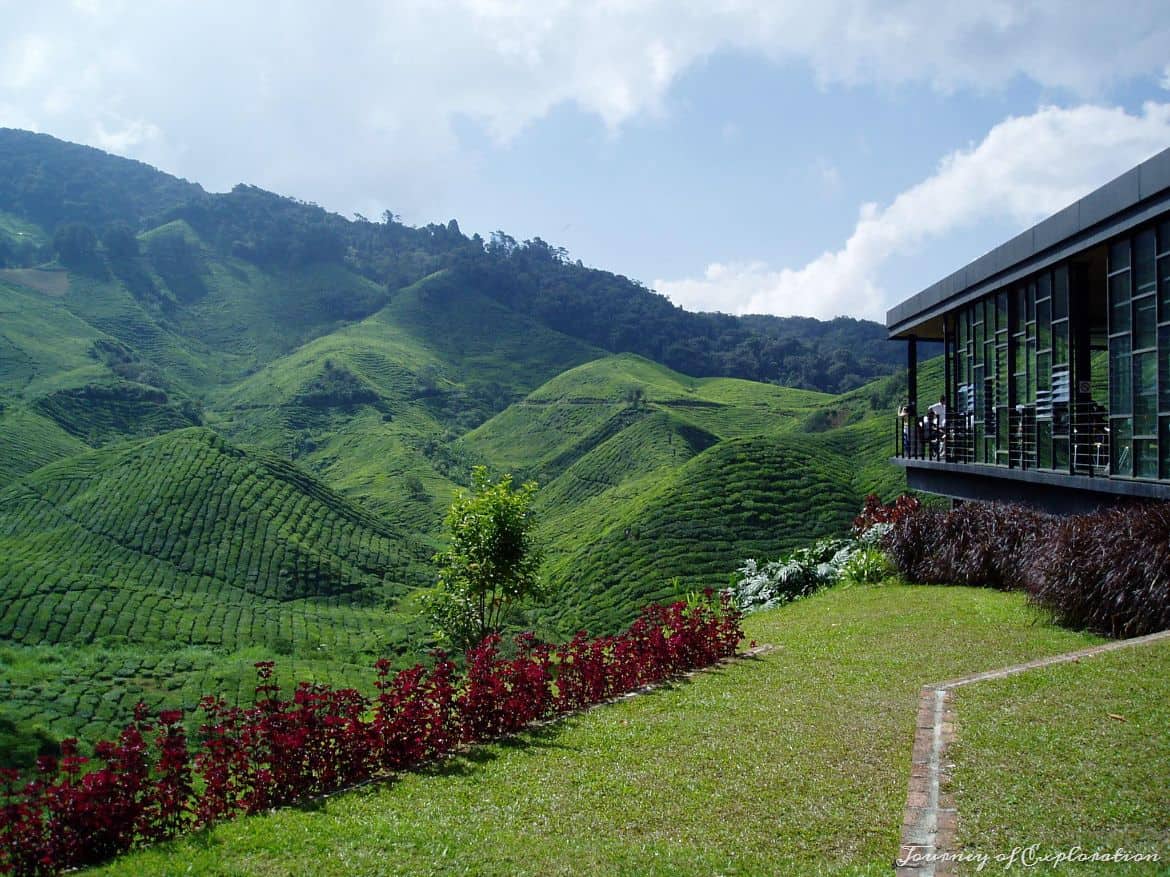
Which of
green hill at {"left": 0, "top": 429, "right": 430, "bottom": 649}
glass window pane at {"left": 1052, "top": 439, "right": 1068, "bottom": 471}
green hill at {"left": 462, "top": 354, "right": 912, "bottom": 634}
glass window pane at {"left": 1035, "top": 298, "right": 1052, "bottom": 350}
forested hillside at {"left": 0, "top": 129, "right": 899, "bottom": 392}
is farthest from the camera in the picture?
forested hillside at {"left": 0, "top": 129, "right": 899, "bottom": 392}

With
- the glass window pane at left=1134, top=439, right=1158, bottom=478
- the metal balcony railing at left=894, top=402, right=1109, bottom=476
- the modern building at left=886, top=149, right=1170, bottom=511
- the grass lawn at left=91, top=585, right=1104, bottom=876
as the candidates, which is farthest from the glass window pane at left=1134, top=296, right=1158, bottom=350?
the grass lawn at left=91, top=585, right=1104, bottom=876

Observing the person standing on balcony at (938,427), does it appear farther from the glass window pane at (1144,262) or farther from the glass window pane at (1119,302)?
the glass window pane at (1144,262)

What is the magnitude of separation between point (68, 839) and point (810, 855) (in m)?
3.93

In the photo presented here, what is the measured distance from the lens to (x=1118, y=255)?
10.7 meters

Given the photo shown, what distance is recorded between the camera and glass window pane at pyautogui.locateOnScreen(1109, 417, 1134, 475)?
10.5m

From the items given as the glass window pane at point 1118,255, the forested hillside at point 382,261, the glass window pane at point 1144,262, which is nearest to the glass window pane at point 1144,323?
the glass window pane at point 1144,262

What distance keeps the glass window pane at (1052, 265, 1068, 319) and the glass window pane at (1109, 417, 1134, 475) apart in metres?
2.40

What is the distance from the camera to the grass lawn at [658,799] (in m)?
4.31

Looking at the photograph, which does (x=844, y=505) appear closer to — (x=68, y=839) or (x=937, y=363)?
(x=937, y=363)

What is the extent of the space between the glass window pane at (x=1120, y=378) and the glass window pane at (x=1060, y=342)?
173 cm

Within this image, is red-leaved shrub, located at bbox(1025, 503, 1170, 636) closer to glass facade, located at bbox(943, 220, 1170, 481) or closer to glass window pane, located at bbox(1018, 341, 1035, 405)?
glass facade, located at bbox(943, 220, 1170, 481)

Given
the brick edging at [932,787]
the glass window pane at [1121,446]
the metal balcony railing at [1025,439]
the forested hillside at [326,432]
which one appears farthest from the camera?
the forested hillside at [326,432]

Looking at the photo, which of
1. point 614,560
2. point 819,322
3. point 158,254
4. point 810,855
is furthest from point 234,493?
point 819,322

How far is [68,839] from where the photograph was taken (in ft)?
16.1
